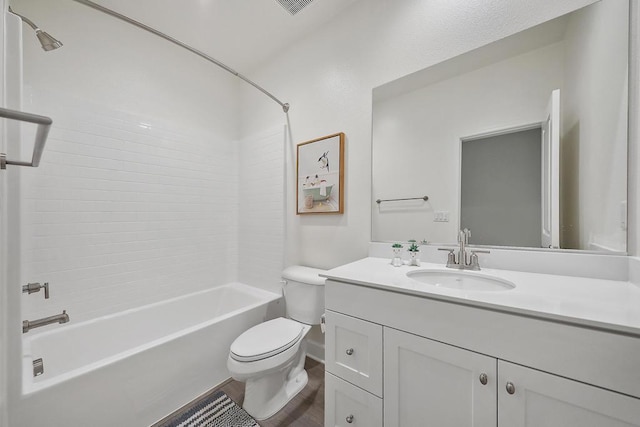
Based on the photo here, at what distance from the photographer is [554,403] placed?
2.19ft

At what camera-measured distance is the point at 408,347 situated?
35.4 inches

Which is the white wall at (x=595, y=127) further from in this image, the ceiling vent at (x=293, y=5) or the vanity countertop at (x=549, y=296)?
the ceiling vent at (x=293, y=5)

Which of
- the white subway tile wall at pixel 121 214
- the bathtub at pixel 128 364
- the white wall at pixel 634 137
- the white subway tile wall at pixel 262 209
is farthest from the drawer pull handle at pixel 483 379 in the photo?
the white subway tile wall at pixel 121 214

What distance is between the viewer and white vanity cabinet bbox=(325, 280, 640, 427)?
61cm

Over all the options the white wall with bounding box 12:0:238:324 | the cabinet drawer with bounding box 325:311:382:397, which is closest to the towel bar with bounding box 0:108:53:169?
the white wall with bounding box 12:0:238:324

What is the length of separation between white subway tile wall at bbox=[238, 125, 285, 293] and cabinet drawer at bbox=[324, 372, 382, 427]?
1137 mm

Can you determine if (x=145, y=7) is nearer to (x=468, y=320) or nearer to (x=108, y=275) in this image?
(x=108, y=275)

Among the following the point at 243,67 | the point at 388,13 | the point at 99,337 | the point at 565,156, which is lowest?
the point at 99,337

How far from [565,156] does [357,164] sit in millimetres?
1051

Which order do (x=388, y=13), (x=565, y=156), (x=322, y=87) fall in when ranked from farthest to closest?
(x=322, y=87), (x=388, y=13), (x=565, y=156)

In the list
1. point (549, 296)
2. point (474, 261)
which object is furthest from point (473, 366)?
point (474, 261)

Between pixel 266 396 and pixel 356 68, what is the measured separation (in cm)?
220

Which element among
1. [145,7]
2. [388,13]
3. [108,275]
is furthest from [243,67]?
[108,275]

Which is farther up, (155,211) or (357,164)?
(357,164)
